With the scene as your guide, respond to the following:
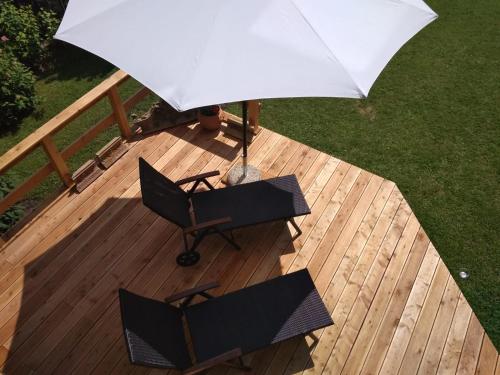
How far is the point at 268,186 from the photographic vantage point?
466 centimetres

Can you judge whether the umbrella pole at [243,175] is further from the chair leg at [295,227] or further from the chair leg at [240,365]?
the chair leg at [240,365]

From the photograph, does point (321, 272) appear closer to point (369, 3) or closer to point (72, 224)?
point (369, 3)

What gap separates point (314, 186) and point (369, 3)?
103 inches

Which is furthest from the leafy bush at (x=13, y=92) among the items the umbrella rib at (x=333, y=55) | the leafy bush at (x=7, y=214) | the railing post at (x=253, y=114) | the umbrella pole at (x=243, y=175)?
the umbrella rib at (x=333, y=55)

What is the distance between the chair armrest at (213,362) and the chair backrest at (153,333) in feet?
0.42

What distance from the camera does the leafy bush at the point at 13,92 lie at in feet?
23.5

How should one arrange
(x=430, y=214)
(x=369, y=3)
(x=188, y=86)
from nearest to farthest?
(x=188, y=86) < (x=369, y=3) < (x=430, y=214)

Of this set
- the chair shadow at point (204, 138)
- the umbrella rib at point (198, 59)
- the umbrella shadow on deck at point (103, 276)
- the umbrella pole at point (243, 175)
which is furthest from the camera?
the chair shadow at point (204, 138)

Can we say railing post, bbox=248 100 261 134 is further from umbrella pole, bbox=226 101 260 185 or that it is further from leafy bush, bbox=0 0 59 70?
leafy bush, bbox=0 0 59 70

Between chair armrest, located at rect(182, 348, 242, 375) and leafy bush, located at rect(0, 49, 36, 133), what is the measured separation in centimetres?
653

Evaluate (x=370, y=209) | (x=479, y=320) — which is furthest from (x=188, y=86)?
(x=479, y=320)

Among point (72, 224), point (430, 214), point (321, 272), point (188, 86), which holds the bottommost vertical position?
point (430, 214)

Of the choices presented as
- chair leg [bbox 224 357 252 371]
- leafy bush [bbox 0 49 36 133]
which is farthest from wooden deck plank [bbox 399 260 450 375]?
leafy bush [bbox 0 49 36 133]

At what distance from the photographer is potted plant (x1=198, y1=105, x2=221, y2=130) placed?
5730mm
